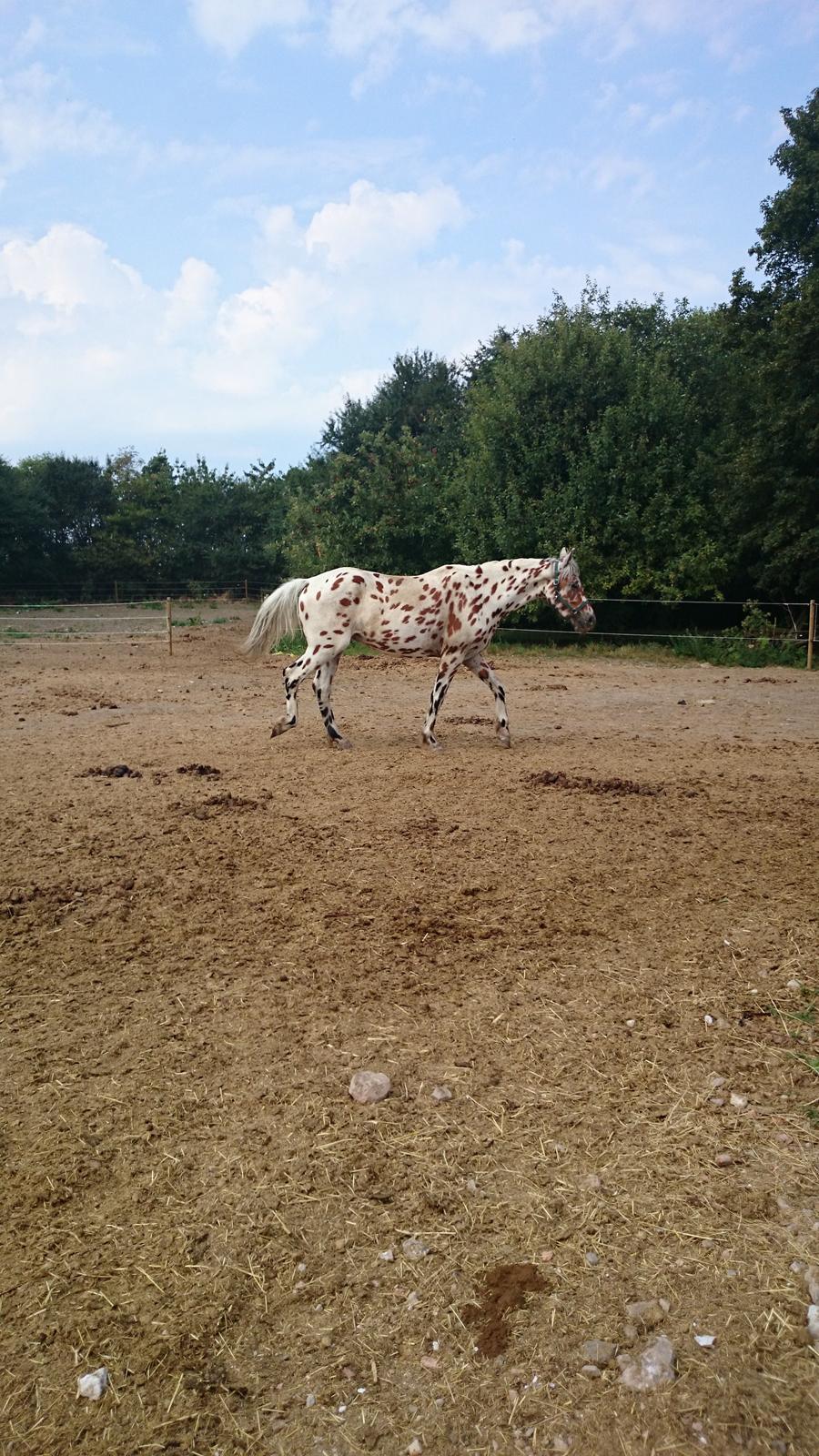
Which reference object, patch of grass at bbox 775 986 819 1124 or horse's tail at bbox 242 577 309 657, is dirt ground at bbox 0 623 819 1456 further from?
horse's tail at bbox 242 577 309 657

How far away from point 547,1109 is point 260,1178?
33.2 inches

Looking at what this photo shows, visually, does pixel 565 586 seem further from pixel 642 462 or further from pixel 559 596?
pixel 642 462

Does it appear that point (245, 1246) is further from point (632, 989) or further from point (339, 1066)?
point (632, 989)

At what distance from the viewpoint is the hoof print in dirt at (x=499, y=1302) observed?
1877 millimetres

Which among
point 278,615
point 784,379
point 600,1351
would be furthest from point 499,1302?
point 784,379

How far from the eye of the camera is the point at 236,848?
16.1 feet

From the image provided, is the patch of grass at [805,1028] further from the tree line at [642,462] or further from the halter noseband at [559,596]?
the tree line at [642,462]

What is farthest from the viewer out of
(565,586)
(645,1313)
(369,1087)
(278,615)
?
(278,615)

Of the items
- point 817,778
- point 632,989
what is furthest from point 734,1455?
point 817,778

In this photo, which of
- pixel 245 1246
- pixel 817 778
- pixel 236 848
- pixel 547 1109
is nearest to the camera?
pixel 245 1246

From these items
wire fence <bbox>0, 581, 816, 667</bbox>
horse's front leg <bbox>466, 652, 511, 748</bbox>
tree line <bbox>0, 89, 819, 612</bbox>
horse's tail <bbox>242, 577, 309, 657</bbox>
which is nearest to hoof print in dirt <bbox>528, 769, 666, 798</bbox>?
horse's front leg <bbox>466, 652, 511, 748</bbox>

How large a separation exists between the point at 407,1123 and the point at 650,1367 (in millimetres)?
945

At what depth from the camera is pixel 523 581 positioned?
7590 mm

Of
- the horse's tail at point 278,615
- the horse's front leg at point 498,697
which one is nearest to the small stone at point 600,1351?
the horse's front leg at point 498,697
